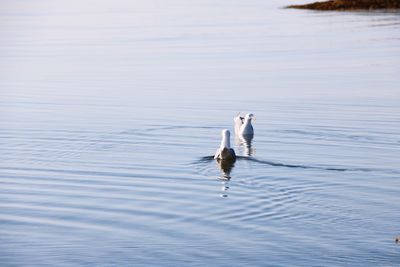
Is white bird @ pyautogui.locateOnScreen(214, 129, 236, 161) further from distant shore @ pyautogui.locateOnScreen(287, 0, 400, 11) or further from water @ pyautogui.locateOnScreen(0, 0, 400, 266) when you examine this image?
distant shore @ pyautogui.locateOnScreen(287, 0, 400, 11)

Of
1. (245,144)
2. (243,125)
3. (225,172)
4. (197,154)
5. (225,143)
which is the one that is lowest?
(225,172)

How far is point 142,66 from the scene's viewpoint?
129 feet

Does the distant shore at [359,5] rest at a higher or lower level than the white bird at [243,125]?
higher

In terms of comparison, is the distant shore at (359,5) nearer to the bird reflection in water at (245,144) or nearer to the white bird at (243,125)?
the white bird at (243,125)

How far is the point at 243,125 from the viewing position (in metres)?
25.4

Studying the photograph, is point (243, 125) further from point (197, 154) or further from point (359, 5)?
point (359, 5)

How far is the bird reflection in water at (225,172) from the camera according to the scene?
774 inches

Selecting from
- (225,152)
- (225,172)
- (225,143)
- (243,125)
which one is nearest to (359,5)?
(243,125)

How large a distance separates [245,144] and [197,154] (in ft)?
6.37

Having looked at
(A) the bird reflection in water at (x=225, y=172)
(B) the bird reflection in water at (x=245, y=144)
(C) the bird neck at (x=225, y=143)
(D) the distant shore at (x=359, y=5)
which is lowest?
(A) the bird reflection in water at (x=225, y=172)

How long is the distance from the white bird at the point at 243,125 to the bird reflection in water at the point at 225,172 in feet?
8.30

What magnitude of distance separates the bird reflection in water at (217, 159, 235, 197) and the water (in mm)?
70

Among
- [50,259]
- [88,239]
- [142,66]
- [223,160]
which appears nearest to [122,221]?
[88,239]

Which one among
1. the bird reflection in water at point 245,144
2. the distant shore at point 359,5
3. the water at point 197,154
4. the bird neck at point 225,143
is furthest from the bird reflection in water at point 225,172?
the distant shore at point 359,5
